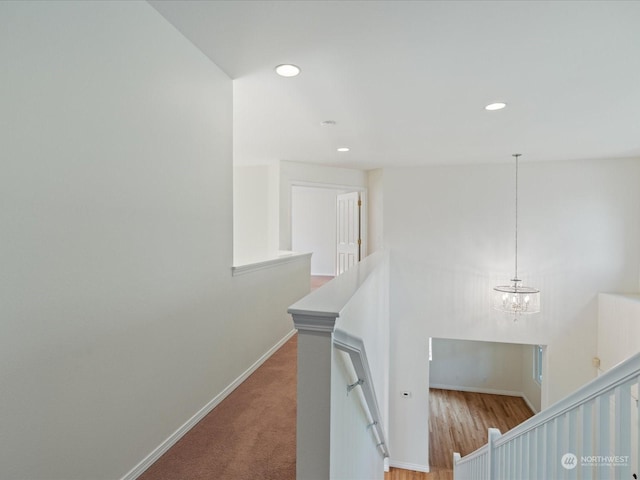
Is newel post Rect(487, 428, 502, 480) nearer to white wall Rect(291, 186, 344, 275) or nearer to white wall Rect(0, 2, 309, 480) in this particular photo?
white wall Rect(0, 2, 309, 480)

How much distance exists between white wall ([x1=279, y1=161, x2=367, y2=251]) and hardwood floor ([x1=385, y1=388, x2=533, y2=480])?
4285mm

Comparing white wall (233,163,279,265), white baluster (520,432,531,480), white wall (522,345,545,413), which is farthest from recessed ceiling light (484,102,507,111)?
white wall (522,345,545,413)

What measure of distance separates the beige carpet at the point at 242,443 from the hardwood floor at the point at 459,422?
4.15 meters

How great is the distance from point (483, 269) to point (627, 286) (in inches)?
78.7

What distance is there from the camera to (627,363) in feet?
3.95

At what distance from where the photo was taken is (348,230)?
22.1 ft

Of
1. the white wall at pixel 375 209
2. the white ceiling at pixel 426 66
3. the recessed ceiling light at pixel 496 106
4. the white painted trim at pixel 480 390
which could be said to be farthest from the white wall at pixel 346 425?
the white painted trim at pixel 480 390

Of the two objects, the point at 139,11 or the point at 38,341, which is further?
the point at 139,11

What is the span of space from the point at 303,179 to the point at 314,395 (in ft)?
15.3

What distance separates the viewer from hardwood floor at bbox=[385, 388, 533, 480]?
5754 mm

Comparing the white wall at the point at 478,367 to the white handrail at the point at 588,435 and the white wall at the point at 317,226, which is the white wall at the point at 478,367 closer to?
the white wall at the point at 317,226

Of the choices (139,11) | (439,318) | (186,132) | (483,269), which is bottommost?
(439,318)

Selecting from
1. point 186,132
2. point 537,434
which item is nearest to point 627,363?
point 537,434

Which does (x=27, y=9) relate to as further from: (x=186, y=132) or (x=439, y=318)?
(x=439, y=318)
